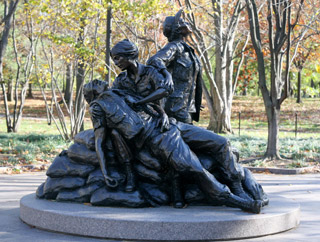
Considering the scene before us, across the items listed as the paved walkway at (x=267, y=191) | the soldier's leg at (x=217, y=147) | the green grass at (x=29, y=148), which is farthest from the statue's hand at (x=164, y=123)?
the green grass at (x=29, y=148)

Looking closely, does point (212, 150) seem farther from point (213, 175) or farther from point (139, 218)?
point (139, 218)

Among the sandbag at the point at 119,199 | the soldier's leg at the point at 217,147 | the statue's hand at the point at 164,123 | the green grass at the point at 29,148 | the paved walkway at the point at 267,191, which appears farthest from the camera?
the green grass at the point at 29,148

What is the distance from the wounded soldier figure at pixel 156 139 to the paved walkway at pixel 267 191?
0.70 meters

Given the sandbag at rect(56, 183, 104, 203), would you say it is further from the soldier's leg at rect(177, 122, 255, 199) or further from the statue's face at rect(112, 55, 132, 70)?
the statue's face at rect(112, 55, 132, 70)

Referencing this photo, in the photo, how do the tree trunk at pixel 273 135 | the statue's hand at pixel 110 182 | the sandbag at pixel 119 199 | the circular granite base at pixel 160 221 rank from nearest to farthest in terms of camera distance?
the circular granite base at pixel 160 221
the sandbag at pixel 119 199
the statue's hand at pixel 110 182
the tree trunk at pixel 273 135

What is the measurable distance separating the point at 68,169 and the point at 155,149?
1259mm

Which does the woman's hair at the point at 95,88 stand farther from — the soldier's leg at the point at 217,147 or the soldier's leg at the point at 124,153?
the soldier's leg at the point at 217,147

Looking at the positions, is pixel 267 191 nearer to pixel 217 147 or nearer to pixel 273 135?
pixel 217 147

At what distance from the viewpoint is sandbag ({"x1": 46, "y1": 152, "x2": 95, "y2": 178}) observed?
22.6 feet

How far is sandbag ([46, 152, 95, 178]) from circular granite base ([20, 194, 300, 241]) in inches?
22.5

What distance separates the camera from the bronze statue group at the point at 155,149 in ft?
21.0

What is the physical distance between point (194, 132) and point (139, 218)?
154 centimetres

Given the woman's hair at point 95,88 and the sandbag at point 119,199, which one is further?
the woman's hair at point 95,88

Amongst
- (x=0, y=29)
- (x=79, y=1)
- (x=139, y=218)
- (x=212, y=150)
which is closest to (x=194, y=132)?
(x=212, y=150)
